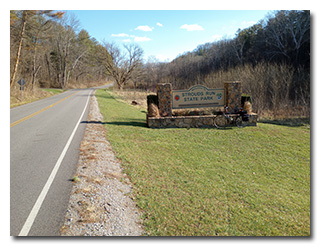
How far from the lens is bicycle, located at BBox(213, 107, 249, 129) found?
10867 mm

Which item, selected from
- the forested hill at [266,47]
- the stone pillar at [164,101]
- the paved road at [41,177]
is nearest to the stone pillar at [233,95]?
the stone pillar at [164,101]

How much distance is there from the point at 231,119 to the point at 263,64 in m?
22.5

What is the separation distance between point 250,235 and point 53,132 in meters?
7.57

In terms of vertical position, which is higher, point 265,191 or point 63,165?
point 63,165

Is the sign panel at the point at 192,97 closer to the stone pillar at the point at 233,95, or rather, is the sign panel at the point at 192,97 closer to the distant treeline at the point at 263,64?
the stone pillar at the point at 233,95

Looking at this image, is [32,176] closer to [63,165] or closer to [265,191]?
[63,165]

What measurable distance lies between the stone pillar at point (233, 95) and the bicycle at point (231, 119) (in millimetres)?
409

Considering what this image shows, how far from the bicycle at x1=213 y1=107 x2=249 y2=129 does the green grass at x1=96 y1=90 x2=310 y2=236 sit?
3.94 feet

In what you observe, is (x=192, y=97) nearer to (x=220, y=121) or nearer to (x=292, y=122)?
(x=220, y=121)

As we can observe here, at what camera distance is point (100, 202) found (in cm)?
365

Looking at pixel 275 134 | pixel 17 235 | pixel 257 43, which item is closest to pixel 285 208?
pixel 17 235

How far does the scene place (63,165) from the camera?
5.17 meters

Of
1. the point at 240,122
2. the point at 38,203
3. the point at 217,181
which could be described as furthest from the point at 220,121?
the point at 38,203

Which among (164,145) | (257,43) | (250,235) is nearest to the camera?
(250,235)
